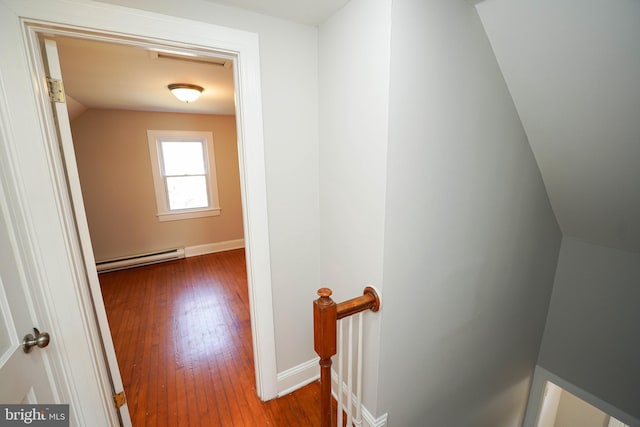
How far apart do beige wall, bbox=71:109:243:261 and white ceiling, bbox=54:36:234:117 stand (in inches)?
15.1

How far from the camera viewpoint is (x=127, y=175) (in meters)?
3.83

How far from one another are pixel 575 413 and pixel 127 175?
6826 mm

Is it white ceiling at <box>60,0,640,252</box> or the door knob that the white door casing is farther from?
white ceiling at <box>60,0,640,252</box>

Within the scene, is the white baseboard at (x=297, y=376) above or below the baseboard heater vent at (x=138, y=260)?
below

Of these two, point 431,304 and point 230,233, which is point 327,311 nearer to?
point 431,304

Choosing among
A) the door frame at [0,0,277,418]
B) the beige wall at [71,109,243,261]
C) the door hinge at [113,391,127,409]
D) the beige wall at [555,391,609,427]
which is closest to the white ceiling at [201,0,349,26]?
the door frame at [0,0,277,418]

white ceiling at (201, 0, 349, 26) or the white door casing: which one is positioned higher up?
white ceiling at (201, 0, 349, 26)

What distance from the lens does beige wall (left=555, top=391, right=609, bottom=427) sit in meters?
3.05

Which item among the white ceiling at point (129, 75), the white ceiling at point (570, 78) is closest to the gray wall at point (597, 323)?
the white ceiling at point (570, 78)

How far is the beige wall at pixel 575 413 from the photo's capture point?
305cm

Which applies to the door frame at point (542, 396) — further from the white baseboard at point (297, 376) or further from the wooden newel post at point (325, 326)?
the wooden newel post at point (325, 326)

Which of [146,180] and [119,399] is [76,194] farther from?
[146,180]

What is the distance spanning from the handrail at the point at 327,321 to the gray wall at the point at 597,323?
2185 mm

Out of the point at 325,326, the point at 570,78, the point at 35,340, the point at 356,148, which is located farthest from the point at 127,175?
the point at 570,78
